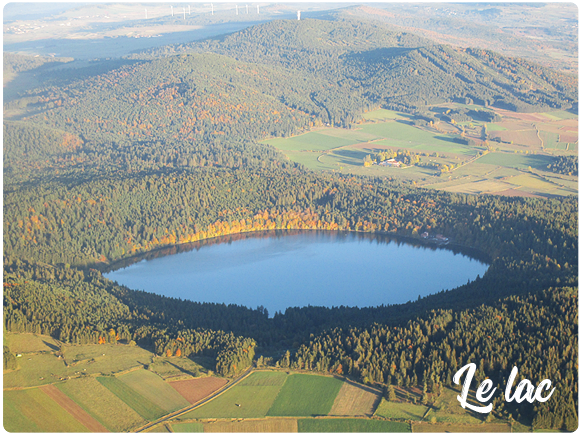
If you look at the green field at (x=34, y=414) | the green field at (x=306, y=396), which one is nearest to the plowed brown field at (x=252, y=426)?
the green field at (x=306, y=396)

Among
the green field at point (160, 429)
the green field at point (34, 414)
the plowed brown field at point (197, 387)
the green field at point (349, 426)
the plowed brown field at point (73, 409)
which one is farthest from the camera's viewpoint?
the plowed brown field at point (197, 387)

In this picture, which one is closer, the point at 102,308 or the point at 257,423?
the point at 257,423

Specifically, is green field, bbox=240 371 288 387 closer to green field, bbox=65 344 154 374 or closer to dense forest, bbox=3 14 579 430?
dense forest, bbox=3 14 579 430

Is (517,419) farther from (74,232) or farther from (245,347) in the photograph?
(74,232)

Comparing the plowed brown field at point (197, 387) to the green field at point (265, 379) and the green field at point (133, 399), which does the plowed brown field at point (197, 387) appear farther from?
the green field at point (133, 399)

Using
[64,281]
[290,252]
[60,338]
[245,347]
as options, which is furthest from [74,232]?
[245,347]

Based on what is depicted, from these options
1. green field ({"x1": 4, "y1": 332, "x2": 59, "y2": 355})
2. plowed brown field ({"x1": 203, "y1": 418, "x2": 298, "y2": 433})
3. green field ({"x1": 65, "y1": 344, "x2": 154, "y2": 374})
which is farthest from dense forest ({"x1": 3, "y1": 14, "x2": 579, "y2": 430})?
plowed brown field ({"x1": 203, "y1": 418, "x2": 298, "y2": 433})
